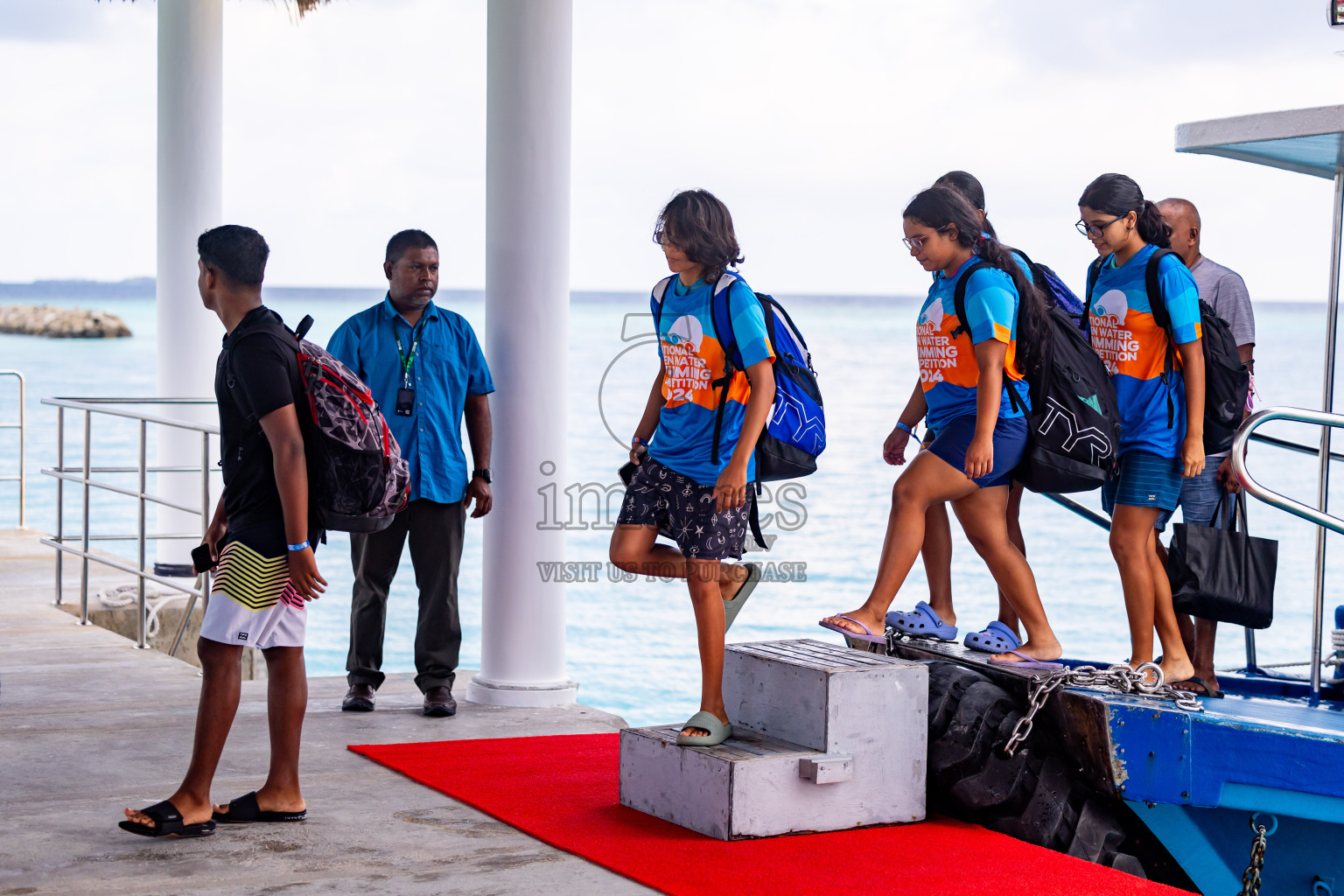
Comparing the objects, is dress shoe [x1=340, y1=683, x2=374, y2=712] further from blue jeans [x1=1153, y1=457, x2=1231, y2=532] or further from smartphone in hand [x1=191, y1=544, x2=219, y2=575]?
blue jeans [x1=1153, y1=457, x2=1231, y2=532]

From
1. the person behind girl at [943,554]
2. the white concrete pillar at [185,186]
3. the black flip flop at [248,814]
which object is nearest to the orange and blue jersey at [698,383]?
the person behind girl at [943,554]

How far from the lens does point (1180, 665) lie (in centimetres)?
449

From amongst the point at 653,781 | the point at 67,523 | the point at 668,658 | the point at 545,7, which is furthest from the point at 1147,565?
the point at 67,523

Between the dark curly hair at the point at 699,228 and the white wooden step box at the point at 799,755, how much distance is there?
1232mm

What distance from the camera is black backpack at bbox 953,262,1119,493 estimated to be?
169 inches

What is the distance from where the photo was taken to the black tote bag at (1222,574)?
4.47 meters

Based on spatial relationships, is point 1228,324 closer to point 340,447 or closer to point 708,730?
point 708,730

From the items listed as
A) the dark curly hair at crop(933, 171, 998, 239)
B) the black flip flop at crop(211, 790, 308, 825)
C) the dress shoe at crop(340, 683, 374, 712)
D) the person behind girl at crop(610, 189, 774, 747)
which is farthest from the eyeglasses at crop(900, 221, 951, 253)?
the dress shoe at crop(340, 683, 374, 712)

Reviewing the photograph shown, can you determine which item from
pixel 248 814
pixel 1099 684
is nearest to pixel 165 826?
pixel 248 814

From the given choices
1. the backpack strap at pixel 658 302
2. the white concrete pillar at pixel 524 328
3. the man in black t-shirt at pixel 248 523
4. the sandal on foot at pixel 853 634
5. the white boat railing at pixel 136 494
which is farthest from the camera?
the white boat railing at pixel 136 494

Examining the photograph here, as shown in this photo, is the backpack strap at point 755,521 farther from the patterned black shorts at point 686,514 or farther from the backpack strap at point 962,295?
the backpack strap at point 962,295

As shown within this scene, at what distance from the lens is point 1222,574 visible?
14.8 feet

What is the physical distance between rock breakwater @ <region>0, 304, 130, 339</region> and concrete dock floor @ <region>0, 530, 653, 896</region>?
5480cm

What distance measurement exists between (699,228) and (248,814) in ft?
6.95
